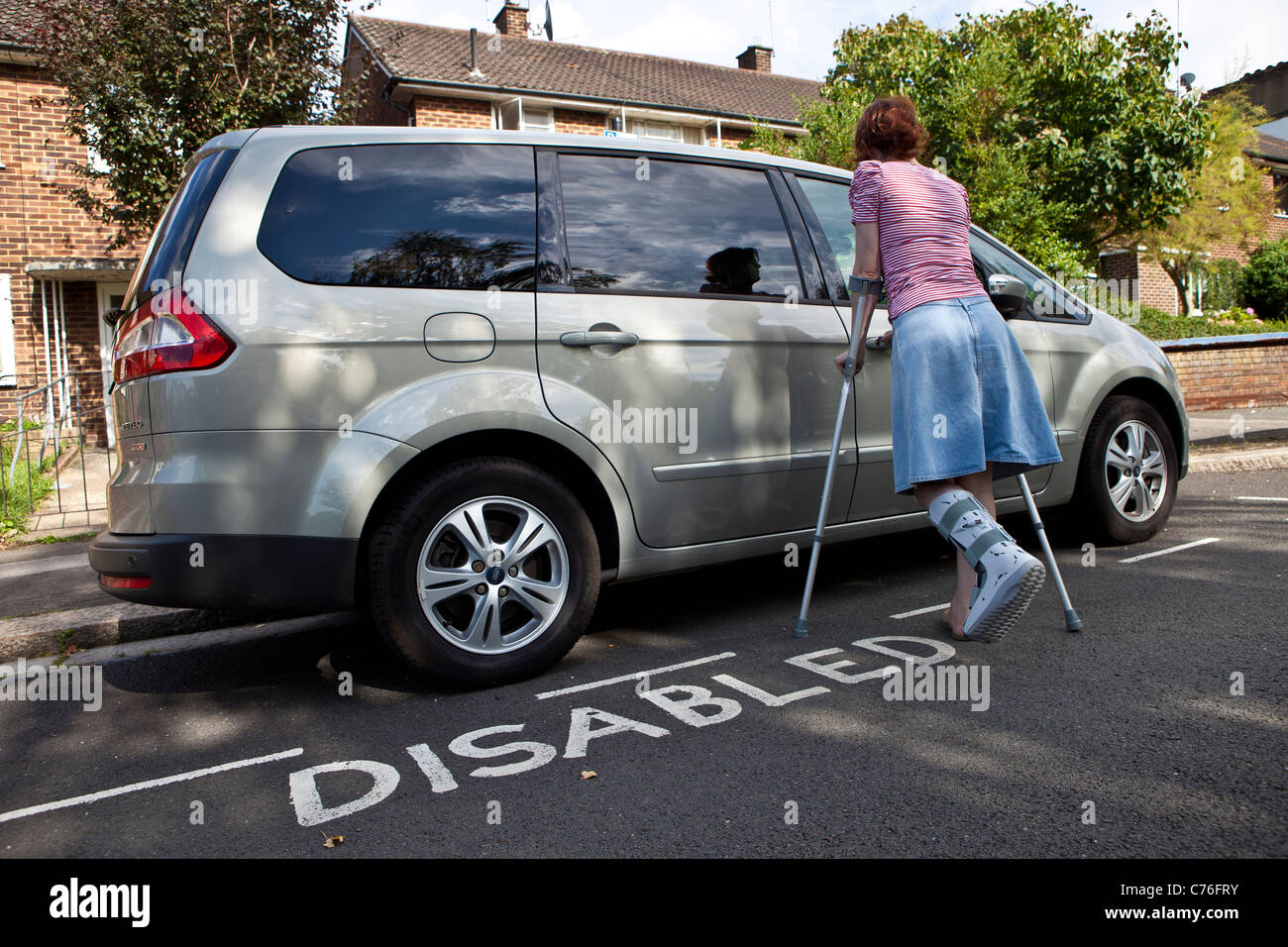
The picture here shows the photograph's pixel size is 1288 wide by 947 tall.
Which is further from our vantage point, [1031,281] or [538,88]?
[538,88]

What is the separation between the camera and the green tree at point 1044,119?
15.2m

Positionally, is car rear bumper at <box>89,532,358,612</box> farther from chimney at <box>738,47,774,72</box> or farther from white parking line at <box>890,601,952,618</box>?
chimney at <box>738,47,774,72</box>

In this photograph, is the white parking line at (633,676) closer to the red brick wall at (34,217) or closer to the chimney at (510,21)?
the red brick wall at (34,217)

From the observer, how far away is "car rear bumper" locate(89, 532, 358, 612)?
3254mm

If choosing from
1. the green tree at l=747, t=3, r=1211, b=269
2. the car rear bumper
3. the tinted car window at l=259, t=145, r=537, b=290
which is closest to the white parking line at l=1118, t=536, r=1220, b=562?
the tinted car window at l=259, t=145, r=537, b=290

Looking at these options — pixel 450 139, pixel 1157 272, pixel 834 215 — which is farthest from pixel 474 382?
pixel 1157 272

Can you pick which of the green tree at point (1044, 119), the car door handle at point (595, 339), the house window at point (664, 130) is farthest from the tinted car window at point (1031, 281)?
the house window at point (664, 130)

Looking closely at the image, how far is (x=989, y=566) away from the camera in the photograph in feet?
11.2

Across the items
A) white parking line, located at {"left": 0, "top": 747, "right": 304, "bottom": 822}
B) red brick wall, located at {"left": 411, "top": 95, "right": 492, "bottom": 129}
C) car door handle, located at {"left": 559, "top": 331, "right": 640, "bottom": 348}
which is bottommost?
white parking line, located at {"left": 0, "top": 747, "right": 304, "bottom": 822}

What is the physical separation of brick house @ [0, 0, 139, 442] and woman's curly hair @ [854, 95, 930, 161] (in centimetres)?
1234

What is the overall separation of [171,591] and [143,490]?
1.20 ft

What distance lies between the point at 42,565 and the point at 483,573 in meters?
4.25

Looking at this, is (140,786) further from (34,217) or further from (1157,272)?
(1157,272)
